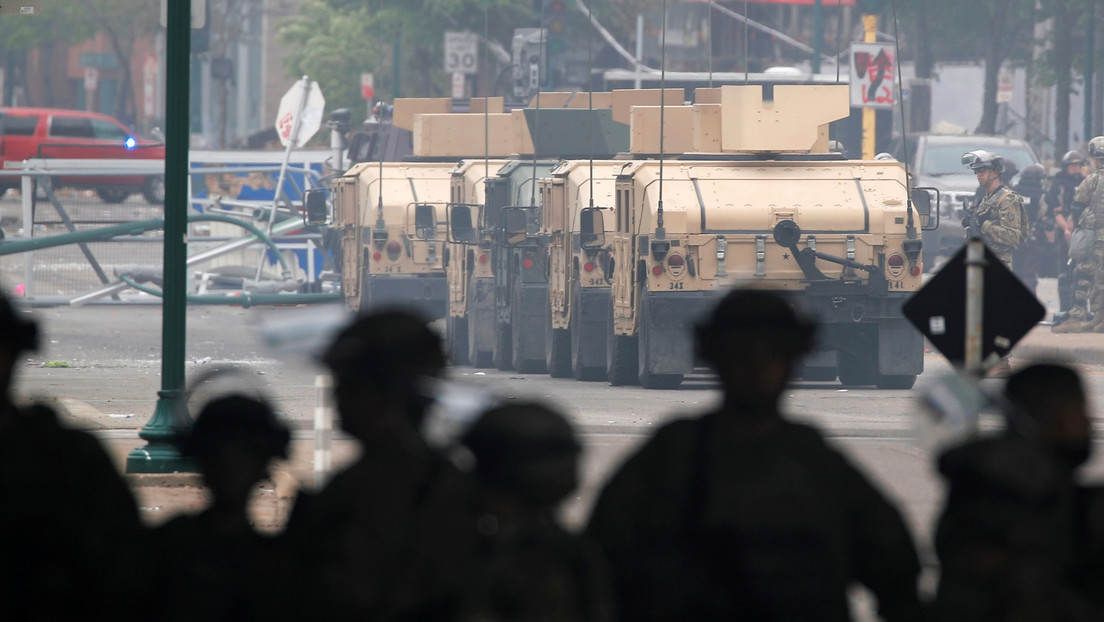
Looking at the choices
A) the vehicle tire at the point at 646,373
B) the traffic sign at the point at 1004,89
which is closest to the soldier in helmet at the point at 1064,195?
the vehicle tire at the point at 646,373

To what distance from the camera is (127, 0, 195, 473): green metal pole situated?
34.3 ft

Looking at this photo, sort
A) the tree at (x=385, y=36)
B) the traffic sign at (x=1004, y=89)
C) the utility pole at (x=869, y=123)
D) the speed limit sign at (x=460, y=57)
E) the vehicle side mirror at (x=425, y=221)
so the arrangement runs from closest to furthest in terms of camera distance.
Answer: the vehicle side mirror at (x=425, y=221) < the utility pole at (x=869, y=123) < the traffic sign at (x=1004, y=89) < the speed limit sign at (x=460, y=57) < the tree at (x=385, y=36)

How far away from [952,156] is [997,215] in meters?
13.5

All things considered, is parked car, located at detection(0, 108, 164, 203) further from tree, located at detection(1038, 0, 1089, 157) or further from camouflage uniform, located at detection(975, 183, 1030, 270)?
camouflage uniform, located at detection(975, 183, 1030, 270)

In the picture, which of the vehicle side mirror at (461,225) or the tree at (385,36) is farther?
the tree at (385,36)

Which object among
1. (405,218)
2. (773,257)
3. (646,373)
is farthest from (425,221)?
(773,257)

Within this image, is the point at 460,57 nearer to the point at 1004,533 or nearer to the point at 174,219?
the point at 174,219

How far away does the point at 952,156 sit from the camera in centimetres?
3169

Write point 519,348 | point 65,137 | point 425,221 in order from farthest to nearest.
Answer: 1. point 65,137
2. point 425,221
3. point 519,348

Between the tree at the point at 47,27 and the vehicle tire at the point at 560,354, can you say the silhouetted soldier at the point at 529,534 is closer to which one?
the vehicle tire at the point at 560,354

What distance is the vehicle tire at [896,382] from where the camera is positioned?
17172 millimetres

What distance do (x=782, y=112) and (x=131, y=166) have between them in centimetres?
947

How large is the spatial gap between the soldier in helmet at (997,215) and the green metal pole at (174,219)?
958 centimetres

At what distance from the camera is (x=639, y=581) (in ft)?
13.3
